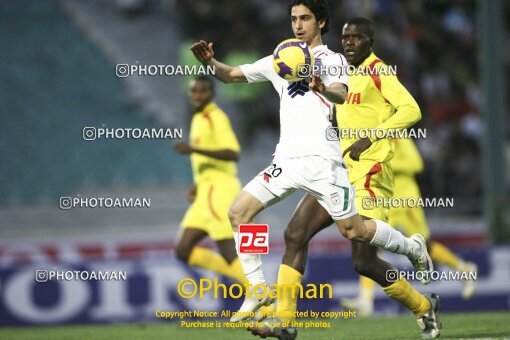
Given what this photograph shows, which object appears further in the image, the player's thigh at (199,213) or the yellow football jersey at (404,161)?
the yellow football jersey at (404,161)

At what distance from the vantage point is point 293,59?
717cm

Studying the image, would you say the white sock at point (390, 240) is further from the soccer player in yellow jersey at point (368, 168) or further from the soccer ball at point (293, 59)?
the soccer ball at point (293, 59)

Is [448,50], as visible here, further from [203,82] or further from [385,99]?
[385,99]

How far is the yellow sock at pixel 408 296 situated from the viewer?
8055mm

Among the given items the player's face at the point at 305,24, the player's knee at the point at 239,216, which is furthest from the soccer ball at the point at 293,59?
the player's knee at the point at 239,216

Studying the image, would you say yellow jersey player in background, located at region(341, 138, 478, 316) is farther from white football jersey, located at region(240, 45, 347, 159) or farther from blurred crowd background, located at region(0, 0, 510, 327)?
white football jersey, located at region(240, 45, 347, 159)

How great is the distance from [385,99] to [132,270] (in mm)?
5290

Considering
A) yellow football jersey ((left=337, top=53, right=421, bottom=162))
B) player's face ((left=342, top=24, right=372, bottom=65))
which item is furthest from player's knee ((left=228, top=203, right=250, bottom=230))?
player's face ((left=342, top=24, right=372, bottom=65))

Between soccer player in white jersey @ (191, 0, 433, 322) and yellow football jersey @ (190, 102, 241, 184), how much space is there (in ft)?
9.46

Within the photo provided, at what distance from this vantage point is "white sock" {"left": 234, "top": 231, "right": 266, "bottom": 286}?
24.5ft

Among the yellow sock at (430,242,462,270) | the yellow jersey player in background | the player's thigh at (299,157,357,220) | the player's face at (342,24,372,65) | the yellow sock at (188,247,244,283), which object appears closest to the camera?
the player's thigh at (299,157,357,220)

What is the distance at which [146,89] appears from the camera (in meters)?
18.7

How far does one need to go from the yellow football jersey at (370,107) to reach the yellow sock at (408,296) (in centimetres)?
100

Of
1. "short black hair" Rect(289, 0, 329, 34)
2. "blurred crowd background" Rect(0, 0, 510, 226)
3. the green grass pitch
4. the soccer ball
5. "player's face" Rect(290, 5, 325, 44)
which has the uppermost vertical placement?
"blurred crowd background" Rect(0, 0, 510, 226)
